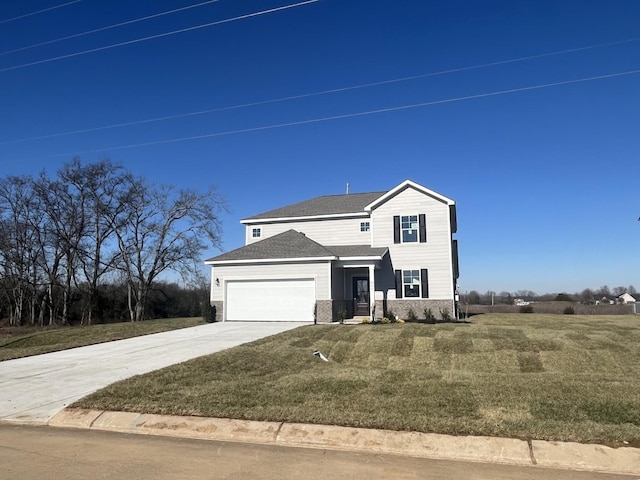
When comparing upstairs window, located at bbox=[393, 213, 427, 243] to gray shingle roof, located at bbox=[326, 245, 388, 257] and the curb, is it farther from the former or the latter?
the curb

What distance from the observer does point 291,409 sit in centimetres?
635

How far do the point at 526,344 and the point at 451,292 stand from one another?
33.2ft

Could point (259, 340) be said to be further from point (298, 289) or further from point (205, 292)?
point (205, 292)

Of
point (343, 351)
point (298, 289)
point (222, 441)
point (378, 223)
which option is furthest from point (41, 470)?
point (378, 223)

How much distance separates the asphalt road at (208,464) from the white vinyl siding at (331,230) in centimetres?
2048

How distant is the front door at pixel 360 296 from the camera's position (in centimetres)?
2395

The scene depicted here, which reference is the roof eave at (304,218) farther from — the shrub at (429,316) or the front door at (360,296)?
the shrub at (429,316)

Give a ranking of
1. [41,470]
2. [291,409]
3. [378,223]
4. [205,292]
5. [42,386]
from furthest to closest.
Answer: [205,292] → [378,223] → [42,386] → [291,409] → [41,470]

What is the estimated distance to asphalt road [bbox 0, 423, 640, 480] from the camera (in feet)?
14.3

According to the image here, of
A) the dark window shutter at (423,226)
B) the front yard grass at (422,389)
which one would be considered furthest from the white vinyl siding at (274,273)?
the front yard grass at (422,389)

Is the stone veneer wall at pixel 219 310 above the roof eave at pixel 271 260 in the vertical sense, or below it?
below

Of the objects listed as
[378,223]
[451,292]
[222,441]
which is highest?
[378,223]

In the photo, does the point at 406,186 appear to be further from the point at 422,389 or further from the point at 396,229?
the point at 422,389

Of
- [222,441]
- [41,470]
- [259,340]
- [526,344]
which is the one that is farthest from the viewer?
[259,340]
